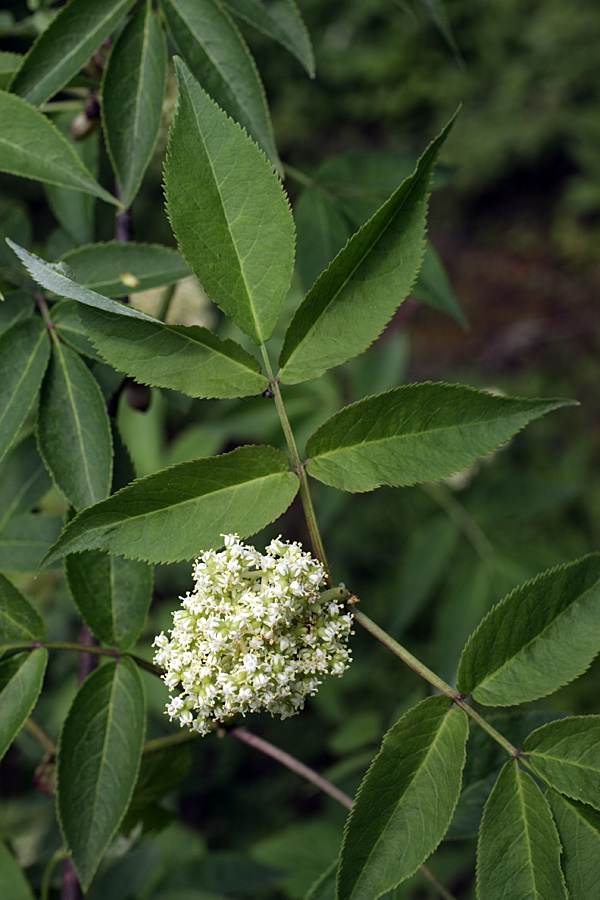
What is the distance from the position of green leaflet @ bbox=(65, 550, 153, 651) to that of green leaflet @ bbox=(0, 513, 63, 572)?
0.24m

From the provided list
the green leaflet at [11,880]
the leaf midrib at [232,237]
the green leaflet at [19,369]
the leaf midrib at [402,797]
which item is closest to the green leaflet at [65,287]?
the leaf midrib at [232,237]

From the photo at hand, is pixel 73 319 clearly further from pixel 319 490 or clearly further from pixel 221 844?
pixel 221 844

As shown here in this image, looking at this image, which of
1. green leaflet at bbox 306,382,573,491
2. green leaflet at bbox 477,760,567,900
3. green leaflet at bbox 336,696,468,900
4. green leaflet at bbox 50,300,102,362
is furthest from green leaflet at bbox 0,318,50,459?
green leaflet at bbox 477,760,567,900

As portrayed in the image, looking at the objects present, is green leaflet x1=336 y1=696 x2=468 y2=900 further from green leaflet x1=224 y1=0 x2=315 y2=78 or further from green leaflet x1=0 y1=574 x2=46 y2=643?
green leaflet x1=224 y1=0 x2=315 y2=78

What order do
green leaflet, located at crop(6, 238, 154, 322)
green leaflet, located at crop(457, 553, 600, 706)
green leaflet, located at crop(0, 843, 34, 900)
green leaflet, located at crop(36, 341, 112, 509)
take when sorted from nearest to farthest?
green leaflet, located at crop(6, 238, 154, 322), green leaflet, located at crop(457, 553, 600, 706), green leaflet, located at crop(36, 341, 112, 509), green leaflet, located at crop(0, 843, 34, 900)

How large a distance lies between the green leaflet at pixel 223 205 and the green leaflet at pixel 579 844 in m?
0.72

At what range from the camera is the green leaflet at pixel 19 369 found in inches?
42.2

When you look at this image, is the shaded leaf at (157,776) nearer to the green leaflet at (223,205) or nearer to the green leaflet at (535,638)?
the green leaflet at (535,638)

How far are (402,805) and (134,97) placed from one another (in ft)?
3.37

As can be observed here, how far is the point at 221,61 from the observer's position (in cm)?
115

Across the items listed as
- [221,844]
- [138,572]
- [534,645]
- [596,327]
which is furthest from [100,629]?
[596,327]

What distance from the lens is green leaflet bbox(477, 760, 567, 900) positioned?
34.4 inches

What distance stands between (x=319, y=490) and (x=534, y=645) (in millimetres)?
1450

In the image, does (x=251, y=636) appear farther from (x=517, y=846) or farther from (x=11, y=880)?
(x=11, y=880)
